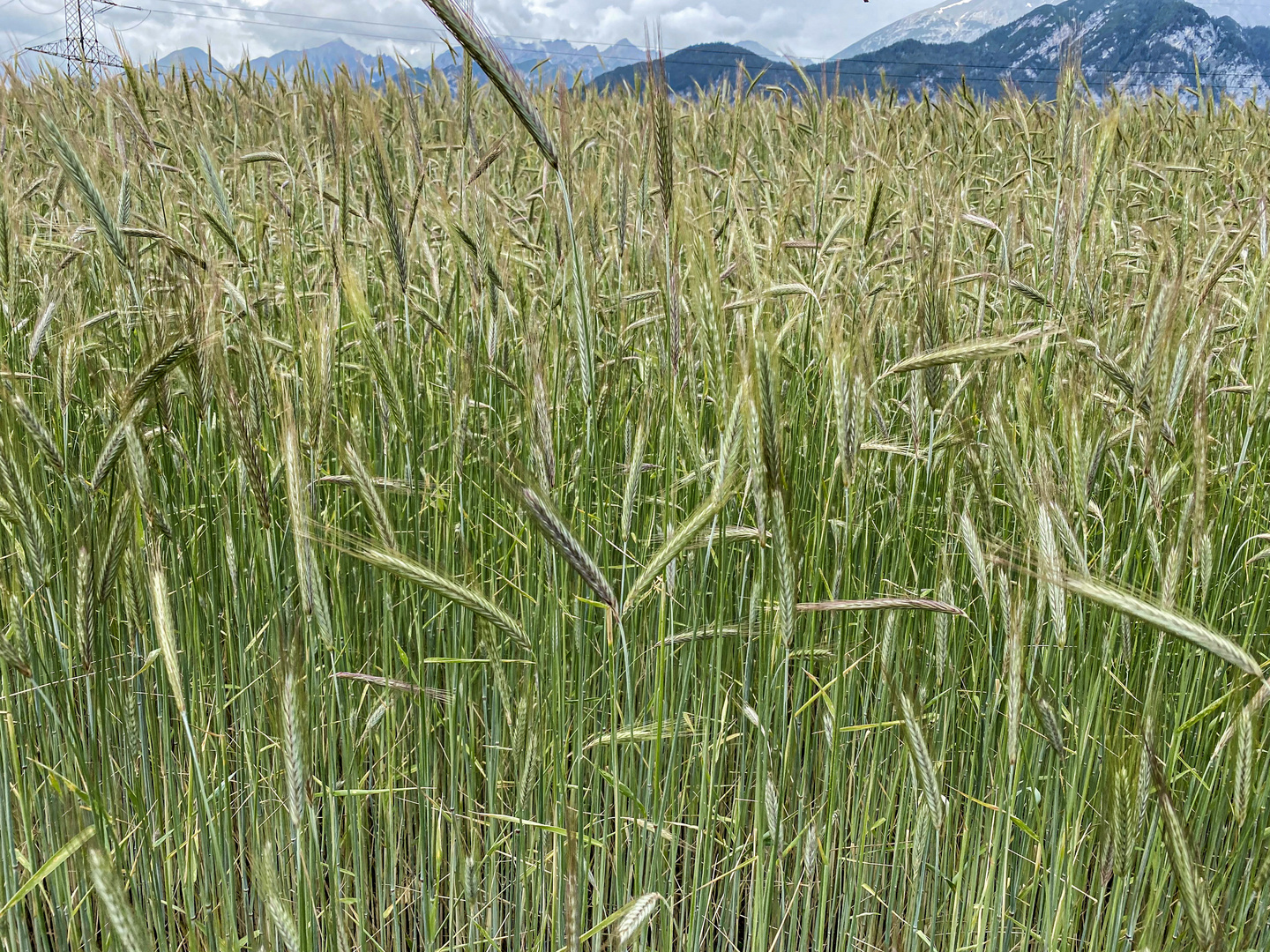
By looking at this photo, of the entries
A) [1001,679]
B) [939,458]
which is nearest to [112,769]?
[1001,679]

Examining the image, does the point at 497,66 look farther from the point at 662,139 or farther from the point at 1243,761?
the point at 1243,761

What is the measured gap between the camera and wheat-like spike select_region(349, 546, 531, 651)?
2.72 ft

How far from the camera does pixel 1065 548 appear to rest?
1.13 metres

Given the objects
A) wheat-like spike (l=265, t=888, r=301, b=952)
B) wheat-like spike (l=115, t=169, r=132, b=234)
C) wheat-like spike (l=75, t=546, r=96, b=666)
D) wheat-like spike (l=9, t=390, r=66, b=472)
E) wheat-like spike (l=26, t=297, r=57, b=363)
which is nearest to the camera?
wheat-like spike (l=265, t=888, r=301, b=952)

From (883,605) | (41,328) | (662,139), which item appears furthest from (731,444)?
(41,328)

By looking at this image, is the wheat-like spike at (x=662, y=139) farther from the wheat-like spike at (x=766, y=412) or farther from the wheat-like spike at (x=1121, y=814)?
the wheat-like spike at (x=1121, y=814)

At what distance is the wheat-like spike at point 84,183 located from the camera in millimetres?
1288

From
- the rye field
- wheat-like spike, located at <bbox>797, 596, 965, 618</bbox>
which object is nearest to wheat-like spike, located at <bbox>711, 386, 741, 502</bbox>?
the rye field

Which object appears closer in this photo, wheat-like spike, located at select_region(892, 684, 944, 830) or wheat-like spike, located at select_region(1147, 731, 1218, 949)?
wheat-like spike, located at select_region(1147, 731, 1218, 949)

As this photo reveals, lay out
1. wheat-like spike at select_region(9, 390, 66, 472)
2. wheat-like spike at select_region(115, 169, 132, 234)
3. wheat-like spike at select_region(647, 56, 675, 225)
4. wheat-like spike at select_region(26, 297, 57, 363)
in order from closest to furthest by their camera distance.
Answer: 1. wheat-like spike at select_region(9, 390, 66, 472)
2. wheat-like spike at select_region(647, 56, 675, 225)
3. wheat-like spike at select_region(26, 297, 57, 363)
4. wheat-like spike at select_region(115, 169, 132, 234)

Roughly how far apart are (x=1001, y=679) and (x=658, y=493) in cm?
75

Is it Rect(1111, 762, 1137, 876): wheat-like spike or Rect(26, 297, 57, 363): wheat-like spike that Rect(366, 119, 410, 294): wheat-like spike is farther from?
Rect(1111, 762, 1137, 876): wheat-like spike

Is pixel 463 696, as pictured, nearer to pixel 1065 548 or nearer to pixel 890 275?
pixel 1065 548

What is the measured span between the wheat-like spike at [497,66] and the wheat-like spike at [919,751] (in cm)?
70
